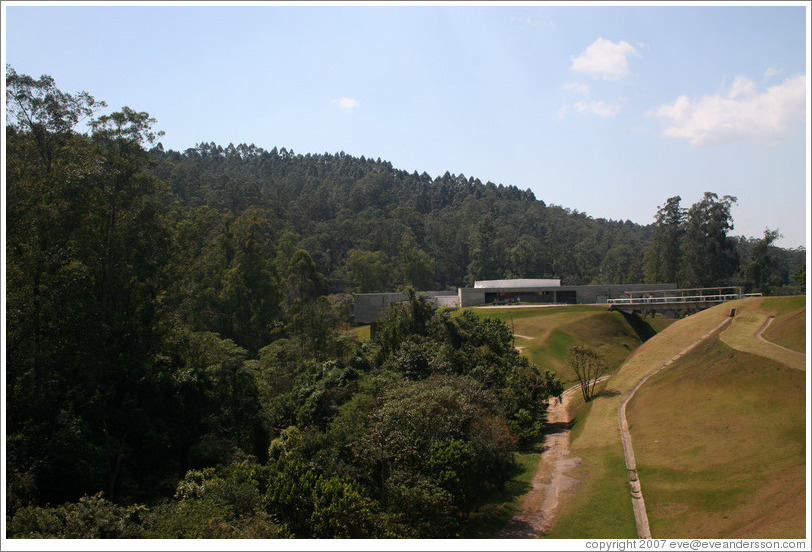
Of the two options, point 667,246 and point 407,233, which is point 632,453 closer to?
point 667,246

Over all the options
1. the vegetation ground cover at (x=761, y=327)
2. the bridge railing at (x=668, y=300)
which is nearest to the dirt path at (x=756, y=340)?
the vegetation ground cover at (x=761, y=327)

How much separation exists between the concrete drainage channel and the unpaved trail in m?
1.85

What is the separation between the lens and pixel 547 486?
2027 cm

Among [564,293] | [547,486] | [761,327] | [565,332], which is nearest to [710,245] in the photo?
[564,293]

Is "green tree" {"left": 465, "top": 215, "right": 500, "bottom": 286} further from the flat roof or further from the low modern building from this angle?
the low modern building

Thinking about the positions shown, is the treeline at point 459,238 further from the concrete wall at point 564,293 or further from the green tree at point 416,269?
the concrete wall at point 564,293

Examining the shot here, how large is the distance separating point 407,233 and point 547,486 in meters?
86.9

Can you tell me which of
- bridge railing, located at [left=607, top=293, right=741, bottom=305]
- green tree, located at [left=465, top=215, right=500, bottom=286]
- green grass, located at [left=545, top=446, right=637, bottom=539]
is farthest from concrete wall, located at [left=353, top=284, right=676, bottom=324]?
green tree, located at [left=465, top=215, right=500, bottom=286]

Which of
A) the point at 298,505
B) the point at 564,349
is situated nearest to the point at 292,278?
the point at 564,349

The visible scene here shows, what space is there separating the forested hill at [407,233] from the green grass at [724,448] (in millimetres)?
57844

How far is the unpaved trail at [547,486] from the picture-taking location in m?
17.1

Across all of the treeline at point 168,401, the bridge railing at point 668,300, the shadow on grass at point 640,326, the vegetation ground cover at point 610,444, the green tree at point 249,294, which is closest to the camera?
the treeline at point 168,401

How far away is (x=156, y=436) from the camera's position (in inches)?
890

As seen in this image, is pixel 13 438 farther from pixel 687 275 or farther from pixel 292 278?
pixel 687 275
